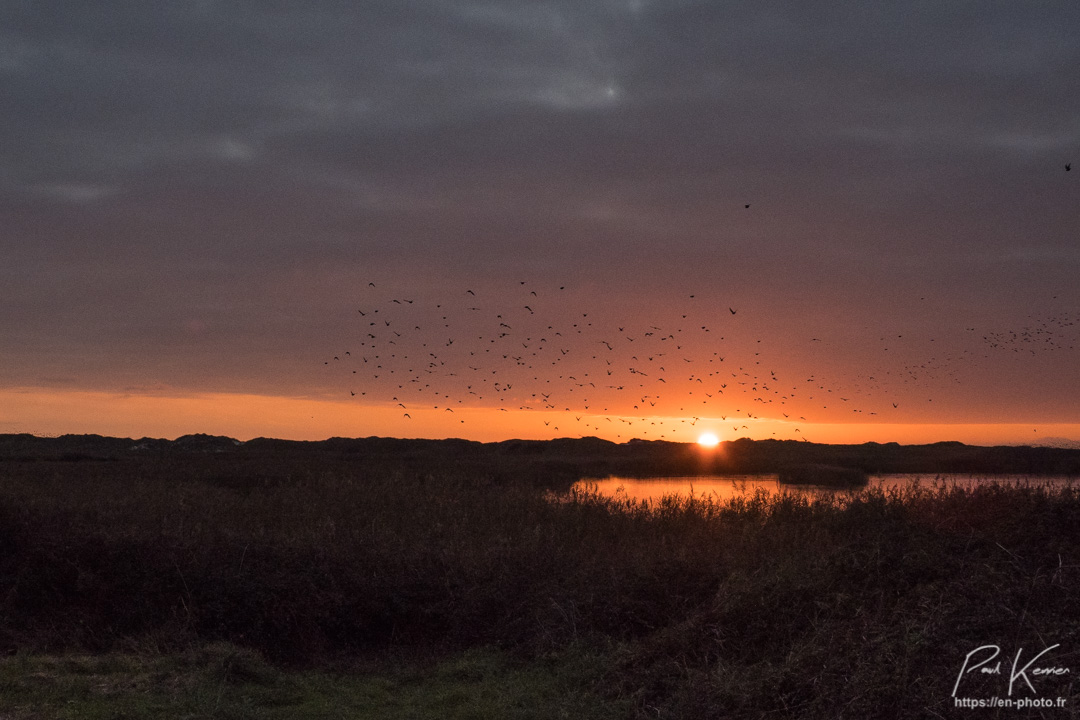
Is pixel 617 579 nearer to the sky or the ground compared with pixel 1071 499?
nearer to the ground

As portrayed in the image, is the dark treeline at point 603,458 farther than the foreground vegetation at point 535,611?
Yes

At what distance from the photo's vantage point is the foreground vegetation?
27.2ft

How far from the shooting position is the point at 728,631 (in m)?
10.4

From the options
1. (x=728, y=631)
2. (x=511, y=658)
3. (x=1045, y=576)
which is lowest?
(x=511, y=658)

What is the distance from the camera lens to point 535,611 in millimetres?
13156

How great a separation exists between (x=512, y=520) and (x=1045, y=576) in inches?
585

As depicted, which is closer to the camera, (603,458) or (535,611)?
(535,611)

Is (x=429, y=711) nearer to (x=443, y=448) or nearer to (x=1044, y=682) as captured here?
(x=1044, y=682)

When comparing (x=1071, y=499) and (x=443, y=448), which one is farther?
(x=443, y=448)

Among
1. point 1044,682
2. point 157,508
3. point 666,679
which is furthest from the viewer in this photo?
point 157,508

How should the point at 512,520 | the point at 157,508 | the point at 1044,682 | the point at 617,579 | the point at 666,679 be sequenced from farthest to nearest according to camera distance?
the point at 512,520, the point at 157,508, the point at 617,579, the point at 666,679, the point at 1044,682

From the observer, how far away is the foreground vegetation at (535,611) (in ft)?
27.2

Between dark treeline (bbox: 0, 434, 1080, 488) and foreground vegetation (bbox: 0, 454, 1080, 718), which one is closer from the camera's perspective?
foreground vegetation (bbox: 0, 454, 1080, 718)

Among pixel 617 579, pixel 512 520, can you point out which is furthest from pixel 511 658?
pixel 512 520
